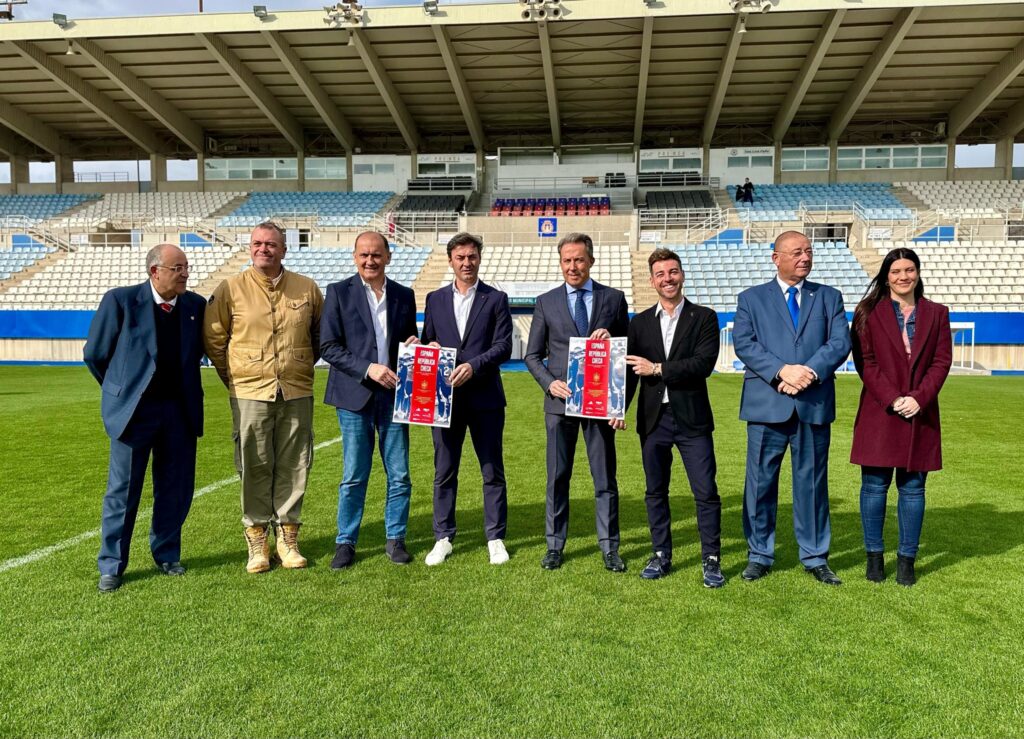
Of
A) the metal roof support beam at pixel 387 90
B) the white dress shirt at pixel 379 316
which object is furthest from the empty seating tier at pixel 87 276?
the white dress shirt at pixel 379 316

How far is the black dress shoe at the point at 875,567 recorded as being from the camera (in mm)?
3660

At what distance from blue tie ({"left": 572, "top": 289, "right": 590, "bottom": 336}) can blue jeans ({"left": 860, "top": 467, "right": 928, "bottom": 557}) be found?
1.61 meters

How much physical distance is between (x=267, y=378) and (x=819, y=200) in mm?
31344

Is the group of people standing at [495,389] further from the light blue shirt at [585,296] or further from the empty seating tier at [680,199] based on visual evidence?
the empty seating tier at [680,199]

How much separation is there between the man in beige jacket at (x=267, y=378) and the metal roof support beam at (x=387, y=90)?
81.2 ft

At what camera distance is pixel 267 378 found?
3.80 metres

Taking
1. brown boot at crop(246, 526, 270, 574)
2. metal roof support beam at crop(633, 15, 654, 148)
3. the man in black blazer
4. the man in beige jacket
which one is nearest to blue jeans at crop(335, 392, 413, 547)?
the man in beige jacket

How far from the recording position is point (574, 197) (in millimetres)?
32219

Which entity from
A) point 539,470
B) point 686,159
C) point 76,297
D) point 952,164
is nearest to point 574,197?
point 686,159

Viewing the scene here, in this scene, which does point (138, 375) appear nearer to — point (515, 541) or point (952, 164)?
point (515, 541)

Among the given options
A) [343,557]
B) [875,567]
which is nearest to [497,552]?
[343,557]

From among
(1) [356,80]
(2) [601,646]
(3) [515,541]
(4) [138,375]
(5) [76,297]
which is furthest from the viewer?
(1) [356,80]

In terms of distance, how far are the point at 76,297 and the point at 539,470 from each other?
23.1 metres

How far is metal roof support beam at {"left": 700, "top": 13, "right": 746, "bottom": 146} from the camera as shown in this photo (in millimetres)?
24250
